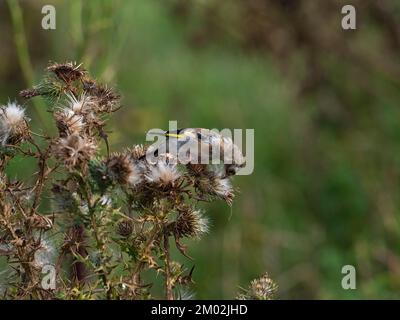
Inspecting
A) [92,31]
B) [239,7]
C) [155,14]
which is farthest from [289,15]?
[155,14]

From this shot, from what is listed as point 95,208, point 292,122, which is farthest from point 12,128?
point 292,122

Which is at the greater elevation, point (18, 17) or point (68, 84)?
point (18, 17)

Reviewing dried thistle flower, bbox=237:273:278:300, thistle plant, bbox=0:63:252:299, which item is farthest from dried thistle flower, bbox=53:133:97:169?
dried thistle flower, bbox=237:273:278:300

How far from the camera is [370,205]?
18.7ft

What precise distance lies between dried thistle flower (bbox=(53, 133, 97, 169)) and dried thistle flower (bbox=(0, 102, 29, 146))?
0.17 metres

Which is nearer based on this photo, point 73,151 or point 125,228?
point 73,151

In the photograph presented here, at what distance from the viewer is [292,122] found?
21.8 feet

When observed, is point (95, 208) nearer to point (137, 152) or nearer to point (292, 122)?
point (137, 152)

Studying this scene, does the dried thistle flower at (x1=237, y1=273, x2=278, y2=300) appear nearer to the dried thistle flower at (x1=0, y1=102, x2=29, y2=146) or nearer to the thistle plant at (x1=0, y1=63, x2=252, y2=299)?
the thistle plant at (x1=0, y1=63, x2=252, y2=299)

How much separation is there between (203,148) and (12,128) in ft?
1.72

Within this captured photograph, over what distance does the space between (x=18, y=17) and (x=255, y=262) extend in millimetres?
2308

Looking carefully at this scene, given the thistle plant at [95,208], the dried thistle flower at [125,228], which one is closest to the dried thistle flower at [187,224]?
the thistle plant at [95,208]

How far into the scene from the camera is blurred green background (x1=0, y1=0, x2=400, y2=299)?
5.45 metres
